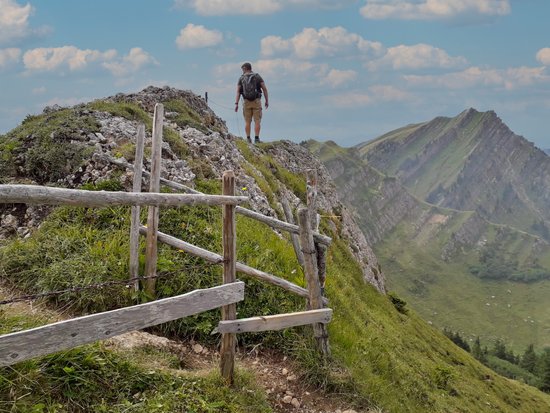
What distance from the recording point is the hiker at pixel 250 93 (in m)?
24.8

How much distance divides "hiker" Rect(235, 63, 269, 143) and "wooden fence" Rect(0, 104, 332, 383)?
1480 centimetres

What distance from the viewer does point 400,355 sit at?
16.6m

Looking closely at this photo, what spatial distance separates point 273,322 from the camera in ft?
26.2

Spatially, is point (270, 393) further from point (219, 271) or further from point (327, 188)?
point (327, 188)

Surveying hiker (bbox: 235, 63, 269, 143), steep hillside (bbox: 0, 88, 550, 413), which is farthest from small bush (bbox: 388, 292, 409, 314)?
hiker (bbox: 235, 63, 269, 143)

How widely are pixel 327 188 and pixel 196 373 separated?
30.3 meters

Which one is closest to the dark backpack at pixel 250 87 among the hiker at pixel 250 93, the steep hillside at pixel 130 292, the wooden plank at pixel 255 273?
the hiker at pixel 250 93

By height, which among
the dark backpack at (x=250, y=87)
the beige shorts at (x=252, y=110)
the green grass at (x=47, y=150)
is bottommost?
the green grass at (x=47, y=150)

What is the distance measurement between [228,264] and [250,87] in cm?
1921

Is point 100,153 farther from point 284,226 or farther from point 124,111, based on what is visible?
point 284,226

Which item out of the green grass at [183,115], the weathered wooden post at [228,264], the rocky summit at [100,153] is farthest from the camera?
the green grass at [183,115]

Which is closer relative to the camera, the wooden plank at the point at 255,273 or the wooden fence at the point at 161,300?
the wooden fence at the point at 161,300

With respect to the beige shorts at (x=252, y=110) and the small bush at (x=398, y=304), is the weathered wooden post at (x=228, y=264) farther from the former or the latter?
the small bush at (x=398, y=304)

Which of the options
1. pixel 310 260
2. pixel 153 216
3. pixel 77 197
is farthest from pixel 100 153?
pixel 77 197
